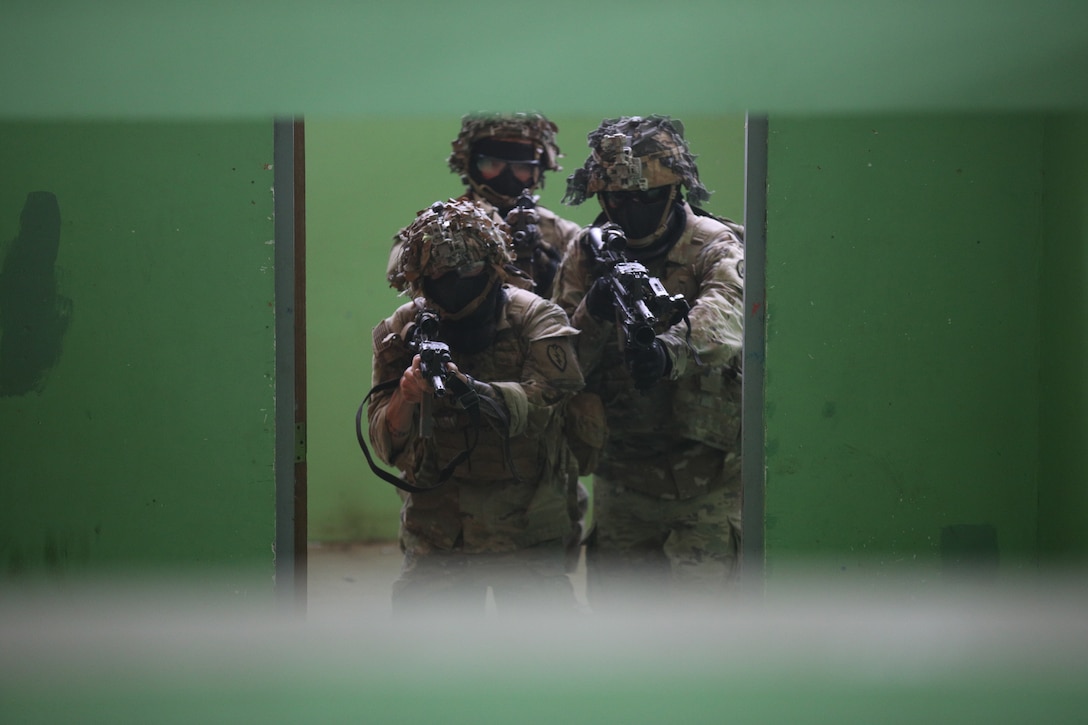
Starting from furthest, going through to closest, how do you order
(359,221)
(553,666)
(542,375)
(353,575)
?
(359,221) → (353,575) → (542,375) → (553,666)

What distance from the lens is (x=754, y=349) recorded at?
2.62 meters

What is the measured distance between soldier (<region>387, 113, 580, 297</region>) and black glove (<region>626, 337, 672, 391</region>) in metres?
0.80

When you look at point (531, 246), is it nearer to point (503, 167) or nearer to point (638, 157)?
point (503, 167)

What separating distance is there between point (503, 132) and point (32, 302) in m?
1.61

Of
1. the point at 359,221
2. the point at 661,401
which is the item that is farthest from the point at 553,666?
the point at 359,221

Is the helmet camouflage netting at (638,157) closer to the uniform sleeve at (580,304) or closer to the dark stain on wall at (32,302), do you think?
the uniform sleeve at (580,304)

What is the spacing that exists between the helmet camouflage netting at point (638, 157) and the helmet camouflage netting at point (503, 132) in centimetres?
39

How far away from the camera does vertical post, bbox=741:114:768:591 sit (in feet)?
8.55

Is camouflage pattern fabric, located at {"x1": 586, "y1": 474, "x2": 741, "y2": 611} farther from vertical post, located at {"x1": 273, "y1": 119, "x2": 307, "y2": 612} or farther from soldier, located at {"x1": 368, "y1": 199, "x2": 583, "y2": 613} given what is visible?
Answer: vertical post, located at {"x1": 273, "y1": 119, "x2": 307, "y2": 612}

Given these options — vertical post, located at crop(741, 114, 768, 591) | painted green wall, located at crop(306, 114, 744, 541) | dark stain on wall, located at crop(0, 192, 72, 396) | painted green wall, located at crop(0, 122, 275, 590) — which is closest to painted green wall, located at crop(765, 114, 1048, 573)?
vertical post, located at crop(741, 114, 768, 591)

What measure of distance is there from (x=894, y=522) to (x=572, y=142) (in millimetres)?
3255

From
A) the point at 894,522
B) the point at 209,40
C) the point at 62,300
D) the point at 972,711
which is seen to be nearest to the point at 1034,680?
the point at 972,711

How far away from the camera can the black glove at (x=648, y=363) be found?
9.04 feet

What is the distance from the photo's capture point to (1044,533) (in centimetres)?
263
